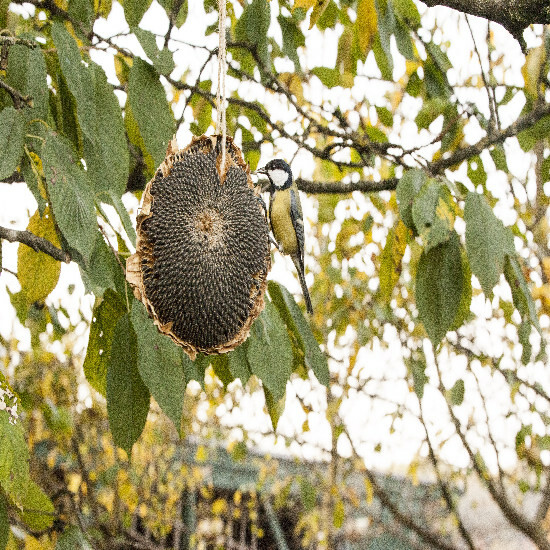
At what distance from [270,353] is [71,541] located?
1.45 ft

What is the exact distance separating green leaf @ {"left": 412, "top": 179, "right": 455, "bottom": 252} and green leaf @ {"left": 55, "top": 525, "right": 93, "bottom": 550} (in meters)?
0.73

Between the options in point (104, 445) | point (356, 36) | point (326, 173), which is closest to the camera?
point (356, 36)

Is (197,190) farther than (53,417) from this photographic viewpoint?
No

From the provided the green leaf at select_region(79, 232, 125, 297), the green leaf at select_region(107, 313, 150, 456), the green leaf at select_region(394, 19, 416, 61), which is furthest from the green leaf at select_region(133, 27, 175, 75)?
the green leaf at select_region(394, 19, 416, 61)

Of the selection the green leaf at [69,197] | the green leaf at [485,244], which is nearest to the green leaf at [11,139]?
the green leaf at [69,197]

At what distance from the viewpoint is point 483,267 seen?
974 millimetres

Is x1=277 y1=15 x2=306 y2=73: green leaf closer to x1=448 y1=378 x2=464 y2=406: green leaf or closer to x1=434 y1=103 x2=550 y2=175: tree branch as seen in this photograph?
x1=434 y1=103 x2=550 y2=175: tree branch

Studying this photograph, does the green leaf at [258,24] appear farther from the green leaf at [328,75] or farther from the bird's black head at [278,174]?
the bird's black head at [278,174]

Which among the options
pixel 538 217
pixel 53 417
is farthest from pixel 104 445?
pixel 538 217

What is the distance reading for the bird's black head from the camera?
1.33 m

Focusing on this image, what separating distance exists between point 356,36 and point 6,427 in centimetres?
123

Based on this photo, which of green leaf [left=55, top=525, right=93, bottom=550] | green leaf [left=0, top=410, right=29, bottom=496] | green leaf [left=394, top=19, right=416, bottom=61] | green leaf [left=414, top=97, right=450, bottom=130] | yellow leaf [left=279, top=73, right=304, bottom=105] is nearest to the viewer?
green leaf [left=0, top=410, right=29, bottom=496]

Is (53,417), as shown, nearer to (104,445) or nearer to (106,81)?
(106,81)

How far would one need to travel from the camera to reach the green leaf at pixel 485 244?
96 centimetres
